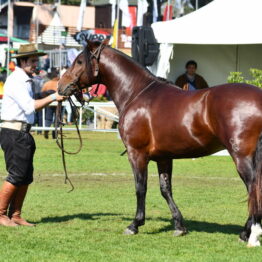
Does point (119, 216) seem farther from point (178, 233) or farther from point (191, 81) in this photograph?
point (191, 81)

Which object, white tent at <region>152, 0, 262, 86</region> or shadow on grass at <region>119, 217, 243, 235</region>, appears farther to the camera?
white tent at <region>152, 0, 262, 86</region>

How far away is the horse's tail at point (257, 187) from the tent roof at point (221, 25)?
1082 centimetres

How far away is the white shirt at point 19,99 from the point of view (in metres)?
8.54

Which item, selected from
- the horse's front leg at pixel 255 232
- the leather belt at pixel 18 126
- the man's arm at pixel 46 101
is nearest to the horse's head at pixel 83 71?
the man's arm at pixel 46 101

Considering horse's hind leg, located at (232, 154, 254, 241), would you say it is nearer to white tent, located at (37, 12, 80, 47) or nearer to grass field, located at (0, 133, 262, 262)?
grass field, located at (0, 133, 262, 262)

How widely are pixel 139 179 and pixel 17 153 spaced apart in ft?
5.08

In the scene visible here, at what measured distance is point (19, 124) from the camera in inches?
343

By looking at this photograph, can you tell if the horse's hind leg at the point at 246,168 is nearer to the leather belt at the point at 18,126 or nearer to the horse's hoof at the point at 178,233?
the horse's hoof at the point at 178,233

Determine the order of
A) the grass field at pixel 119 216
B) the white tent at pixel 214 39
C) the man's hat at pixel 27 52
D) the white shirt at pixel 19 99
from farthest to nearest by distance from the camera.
Result: the white tent at pixel 214 39 → the man's hat at pixel 27 52 → the white shirt at pixel 19 99 → the grass field at pixel 119 216

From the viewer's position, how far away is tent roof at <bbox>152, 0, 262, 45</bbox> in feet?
58.9

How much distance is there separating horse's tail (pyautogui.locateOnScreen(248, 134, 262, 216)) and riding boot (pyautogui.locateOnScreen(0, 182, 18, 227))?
9.86 ft

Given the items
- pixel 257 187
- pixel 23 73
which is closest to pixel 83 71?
pixel 23 73

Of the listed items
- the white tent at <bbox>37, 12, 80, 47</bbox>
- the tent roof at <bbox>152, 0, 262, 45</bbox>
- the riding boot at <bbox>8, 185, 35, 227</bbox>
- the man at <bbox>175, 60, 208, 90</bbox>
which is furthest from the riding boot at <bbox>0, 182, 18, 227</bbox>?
the white tent at <bbox>37, 12, 80, 47</bbox>

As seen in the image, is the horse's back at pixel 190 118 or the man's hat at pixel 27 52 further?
the man's hat at pixel 27 52
